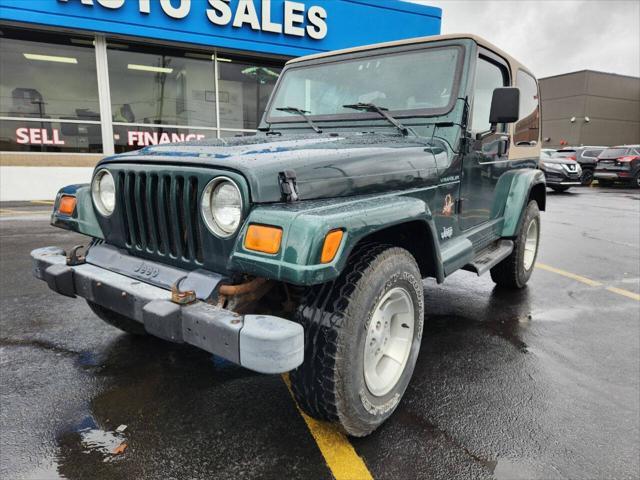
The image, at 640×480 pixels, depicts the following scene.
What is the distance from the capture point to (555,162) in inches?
640

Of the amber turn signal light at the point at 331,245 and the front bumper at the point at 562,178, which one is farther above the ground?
the amber turn signal light at the point at 331,245

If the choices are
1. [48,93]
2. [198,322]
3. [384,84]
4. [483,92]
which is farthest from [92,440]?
[48,93]

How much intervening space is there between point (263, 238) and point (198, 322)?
431 millimetres

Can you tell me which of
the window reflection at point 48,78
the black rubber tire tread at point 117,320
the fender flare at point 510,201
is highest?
the window reflection at point 48,78

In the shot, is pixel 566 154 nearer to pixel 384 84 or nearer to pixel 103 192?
pixel 384 84

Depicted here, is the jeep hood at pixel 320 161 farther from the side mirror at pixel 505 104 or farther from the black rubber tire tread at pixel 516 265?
the black rubber tire tread at pixel 516 265

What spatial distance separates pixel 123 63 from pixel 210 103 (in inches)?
97.6

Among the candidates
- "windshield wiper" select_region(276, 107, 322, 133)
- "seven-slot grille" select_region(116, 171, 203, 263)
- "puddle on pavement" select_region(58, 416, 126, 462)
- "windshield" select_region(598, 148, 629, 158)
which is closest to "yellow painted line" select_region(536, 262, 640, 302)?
"windshield wiper" select_region(276, 107, 322, 133)

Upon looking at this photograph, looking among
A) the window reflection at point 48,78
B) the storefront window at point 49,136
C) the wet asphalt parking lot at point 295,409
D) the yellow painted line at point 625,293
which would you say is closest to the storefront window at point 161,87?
the window reflection at point 48,78

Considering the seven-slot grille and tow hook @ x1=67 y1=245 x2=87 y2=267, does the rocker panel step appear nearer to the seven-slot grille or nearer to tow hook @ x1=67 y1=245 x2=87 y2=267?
the seven-slot grille

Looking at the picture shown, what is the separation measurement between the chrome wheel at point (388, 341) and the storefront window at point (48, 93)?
11523 mm

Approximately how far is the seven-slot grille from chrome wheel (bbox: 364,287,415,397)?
3.12 feet

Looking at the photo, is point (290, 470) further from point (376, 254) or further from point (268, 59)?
point (268, 59)

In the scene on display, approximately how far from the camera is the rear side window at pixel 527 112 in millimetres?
4207
